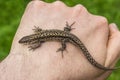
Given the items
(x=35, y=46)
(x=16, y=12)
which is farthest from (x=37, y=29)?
(x=16, y=12)

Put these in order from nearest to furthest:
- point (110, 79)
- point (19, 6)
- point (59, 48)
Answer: point (59, 48) < point (110, 79) < point (19, 6)

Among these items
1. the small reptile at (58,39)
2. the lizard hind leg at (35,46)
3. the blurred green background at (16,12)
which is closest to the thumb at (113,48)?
the small reptile at (58,39)

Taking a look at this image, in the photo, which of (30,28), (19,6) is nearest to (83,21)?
(30,28)

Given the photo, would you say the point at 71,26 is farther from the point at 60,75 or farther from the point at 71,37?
the point at 60,75

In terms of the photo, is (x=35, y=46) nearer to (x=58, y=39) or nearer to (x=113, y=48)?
(x=58, y=39)

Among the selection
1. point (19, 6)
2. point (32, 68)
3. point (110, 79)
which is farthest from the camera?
point (19, 6)

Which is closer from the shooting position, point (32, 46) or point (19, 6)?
point (32, 46)
